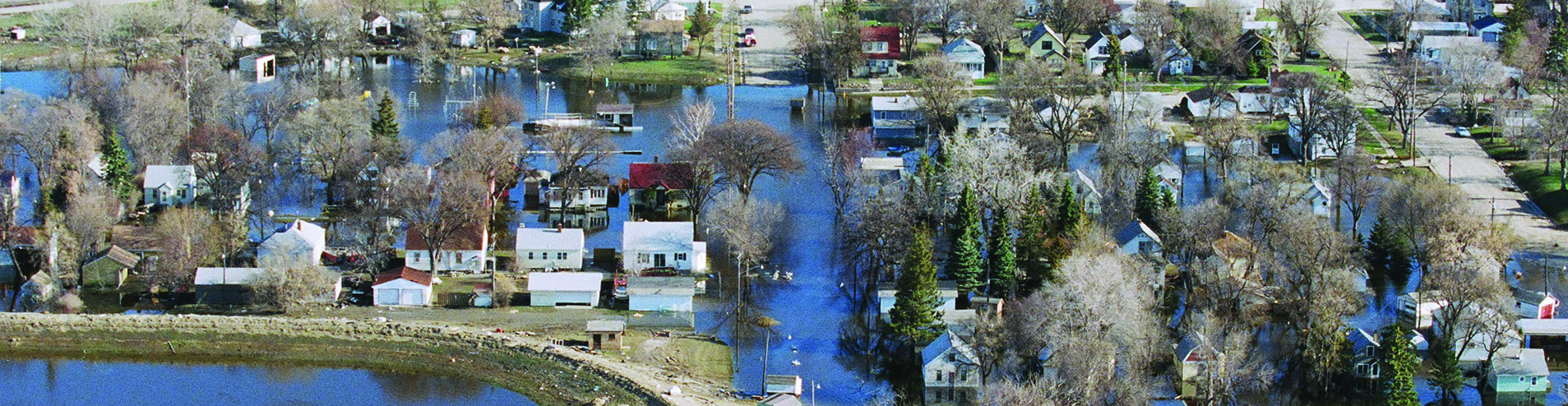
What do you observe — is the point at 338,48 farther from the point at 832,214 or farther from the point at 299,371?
the point at 299,371

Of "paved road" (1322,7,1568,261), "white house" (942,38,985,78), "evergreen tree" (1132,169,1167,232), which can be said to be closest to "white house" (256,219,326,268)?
"evergreen tree" (1132,169,1167,232)

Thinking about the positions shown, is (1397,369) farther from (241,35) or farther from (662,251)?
(241,35)

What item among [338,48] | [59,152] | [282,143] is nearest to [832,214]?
[282,143]

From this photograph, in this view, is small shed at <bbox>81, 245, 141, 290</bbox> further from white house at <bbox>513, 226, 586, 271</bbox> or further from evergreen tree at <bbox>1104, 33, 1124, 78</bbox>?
evergreen tree at <bbox>1104, 33, 1124, 78</bbox>

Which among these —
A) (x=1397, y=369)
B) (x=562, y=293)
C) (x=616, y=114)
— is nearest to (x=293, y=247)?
(x=562, y=293)

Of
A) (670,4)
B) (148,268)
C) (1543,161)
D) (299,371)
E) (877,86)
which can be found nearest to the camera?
(299,371)
